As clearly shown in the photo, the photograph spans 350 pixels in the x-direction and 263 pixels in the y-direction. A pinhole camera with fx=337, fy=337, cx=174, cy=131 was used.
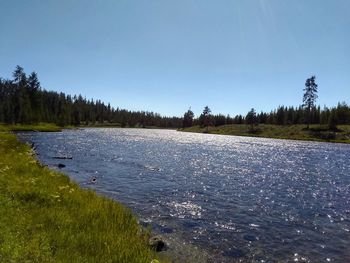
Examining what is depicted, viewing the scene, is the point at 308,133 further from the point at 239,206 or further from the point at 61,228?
the point at 61,228

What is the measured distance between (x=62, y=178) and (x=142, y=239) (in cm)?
1295

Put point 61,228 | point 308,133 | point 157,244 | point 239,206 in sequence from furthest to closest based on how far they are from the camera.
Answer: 1. point 308,133
2. point 239,206
3. point 157,244
4. point 61,228

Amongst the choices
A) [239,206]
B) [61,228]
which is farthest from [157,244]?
[239,206]

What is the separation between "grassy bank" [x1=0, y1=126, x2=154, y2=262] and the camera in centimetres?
1037

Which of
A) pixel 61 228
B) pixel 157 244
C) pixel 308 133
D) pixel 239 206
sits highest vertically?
pixel 308 133

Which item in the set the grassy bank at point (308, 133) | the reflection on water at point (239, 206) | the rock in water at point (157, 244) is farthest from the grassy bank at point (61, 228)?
the grassy bank at point (308, 133)

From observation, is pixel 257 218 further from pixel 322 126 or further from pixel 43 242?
pixel 322 126

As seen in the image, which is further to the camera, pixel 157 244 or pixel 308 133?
pixel 308 133

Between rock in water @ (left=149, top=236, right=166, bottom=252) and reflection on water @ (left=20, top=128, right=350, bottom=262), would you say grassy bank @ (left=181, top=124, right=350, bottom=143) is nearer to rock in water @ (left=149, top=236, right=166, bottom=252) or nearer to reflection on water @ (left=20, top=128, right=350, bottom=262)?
reflection on water @ (left=20, top=128, right=350, bottom=262)

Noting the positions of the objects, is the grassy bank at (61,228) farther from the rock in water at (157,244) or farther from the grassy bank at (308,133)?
the grassy bank at (308,133)

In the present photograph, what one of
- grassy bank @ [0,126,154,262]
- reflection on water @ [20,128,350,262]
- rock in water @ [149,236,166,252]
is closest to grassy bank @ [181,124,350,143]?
reflection on water @ [20,128,350,262]

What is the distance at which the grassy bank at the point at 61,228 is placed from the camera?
10367 mm

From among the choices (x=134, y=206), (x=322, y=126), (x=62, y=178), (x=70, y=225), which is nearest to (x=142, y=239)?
(x=70, y=225)

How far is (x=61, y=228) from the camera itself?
13039mm
